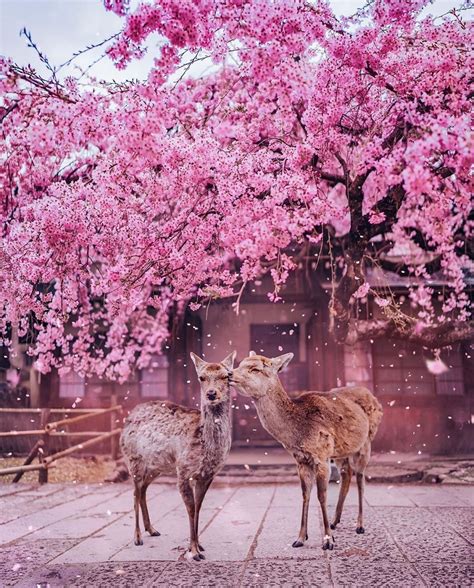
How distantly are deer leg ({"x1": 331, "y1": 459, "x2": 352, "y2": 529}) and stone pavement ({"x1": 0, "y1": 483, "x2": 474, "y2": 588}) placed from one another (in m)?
0.14

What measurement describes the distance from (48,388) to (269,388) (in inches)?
431

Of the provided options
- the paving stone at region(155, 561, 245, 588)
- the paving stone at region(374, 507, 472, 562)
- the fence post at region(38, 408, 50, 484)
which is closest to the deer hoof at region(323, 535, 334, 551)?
the paving stone at region(374, 507, 472, 562)

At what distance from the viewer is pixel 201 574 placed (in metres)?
4.93

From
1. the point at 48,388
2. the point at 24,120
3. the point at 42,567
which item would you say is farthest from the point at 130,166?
the point at 48,388

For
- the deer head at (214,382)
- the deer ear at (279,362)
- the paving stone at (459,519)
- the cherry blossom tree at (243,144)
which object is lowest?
the paving stone at (459,519)

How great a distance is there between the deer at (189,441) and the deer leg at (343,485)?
1.66m

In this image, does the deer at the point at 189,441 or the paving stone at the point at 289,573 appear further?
the deer at the point at 189,441

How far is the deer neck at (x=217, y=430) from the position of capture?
17.8 feet

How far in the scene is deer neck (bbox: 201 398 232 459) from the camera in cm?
543

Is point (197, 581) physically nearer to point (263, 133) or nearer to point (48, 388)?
point (263, 133)

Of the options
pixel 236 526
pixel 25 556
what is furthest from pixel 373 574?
pixel 25 556

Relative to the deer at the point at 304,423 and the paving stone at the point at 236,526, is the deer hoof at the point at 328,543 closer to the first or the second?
the deer at the point at 304,423

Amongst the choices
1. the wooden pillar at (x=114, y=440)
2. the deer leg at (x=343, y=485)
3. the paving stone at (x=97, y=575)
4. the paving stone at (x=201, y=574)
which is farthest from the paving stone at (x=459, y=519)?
the wooden pillar at (x=114, y=440)

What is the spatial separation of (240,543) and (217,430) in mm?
1510
